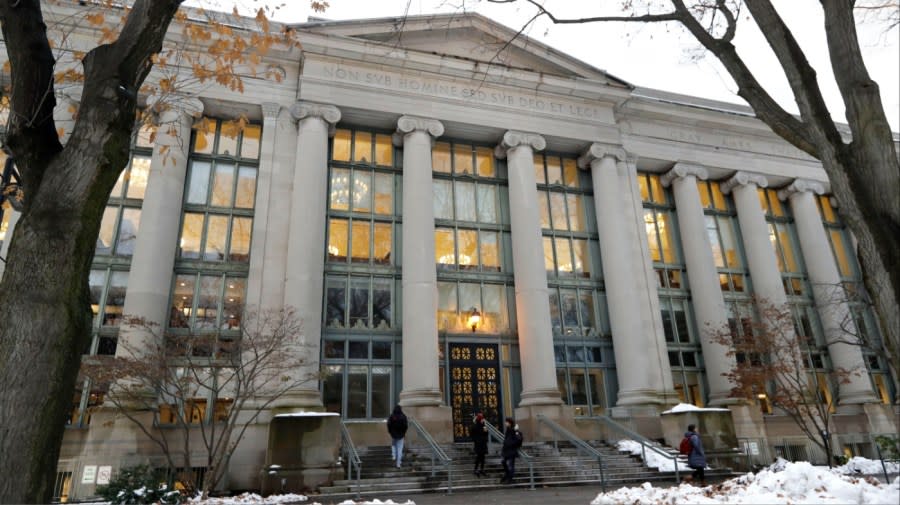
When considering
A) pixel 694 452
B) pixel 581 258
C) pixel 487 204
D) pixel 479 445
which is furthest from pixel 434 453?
pixel 581 258

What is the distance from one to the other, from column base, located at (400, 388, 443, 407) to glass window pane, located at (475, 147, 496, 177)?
33.8ft

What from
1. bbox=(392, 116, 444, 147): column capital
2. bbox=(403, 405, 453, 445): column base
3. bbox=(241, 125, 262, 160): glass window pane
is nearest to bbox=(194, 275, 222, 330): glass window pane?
bbox=(241, 125, 262, 160): glass window pane

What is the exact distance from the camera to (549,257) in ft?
78.1

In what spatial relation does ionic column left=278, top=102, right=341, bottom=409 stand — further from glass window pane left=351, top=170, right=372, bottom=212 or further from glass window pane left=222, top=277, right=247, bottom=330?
glass window pane left=222, top=277, right=247, bottom=330

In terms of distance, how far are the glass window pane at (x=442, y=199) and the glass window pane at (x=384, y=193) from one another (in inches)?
70.6

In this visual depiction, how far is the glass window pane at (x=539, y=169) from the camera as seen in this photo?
82.3ft

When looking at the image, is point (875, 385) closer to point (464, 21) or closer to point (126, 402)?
point (464, 21)

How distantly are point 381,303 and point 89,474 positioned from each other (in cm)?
1020

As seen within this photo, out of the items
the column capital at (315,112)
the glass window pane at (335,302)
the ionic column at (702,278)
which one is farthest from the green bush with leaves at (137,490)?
the ionic column at (702,278)

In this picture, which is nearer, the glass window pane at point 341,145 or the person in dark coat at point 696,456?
the person in dark coat at point 696,456

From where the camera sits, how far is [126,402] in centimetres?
1614

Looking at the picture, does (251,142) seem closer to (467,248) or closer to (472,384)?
(467,248)

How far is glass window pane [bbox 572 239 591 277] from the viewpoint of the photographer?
24.1 meters

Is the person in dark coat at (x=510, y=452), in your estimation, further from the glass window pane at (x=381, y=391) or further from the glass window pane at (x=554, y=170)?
the glass window pane at (x=554, y=170)
